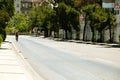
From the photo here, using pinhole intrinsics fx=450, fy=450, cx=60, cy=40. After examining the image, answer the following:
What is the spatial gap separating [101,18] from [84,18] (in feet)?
44.0

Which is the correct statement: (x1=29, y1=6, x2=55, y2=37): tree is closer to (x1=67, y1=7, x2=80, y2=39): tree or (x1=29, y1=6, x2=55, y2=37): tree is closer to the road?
(x1=67, y1=7, x2=80, y2=39): tree

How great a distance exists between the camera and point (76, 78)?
16906 mm

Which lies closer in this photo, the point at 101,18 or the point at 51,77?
the point at 51,77

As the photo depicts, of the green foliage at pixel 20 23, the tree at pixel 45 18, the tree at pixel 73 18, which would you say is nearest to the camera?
the tree at pixel 73 18

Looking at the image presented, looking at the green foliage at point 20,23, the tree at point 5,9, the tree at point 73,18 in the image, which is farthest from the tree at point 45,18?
the tree at point 5,9

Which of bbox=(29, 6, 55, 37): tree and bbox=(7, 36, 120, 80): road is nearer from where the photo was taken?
bbox=(7, 36, 120, 80): road

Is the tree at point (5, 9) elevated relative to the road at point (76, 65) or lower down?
elevated

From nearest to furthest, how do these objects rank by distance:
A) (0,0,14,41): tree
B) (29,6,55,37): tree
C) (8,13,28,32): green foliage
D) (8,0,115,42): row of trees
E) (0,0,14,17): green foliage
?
(0,0,14,41): tree, (0,0,14,17): green foliage, (8,0,115,42): row of trees, (29,6,55,37): tree, (8,13,28,32): green foliage

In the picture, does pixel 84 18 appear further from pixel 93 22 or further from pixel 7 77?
pixel 7 77

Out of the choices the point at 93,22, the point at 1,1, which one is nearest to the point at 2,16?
the point at 1,1

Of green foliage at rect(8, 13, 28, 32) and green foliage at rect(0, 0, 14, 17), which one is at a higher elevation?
green foliage at rect(0, 0, 14, 17)

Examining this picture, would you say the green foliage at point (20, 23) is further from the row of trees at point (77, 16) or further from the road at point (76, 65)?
the road at point (76, 65)

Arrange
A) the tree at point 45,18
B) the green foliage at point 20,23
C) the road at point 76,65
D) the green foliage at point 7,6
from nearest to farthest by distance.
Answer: the road at point 76,65 < the green foliage at point 7,6 < the tree at point 45,18 < the green foliage at point 20,23

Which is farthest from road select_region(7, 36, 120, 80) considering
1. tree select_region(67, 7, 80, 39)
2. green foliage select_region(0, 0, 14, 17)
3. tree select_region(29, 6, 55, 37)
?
tree select_region(29, 6, 55, 37)
